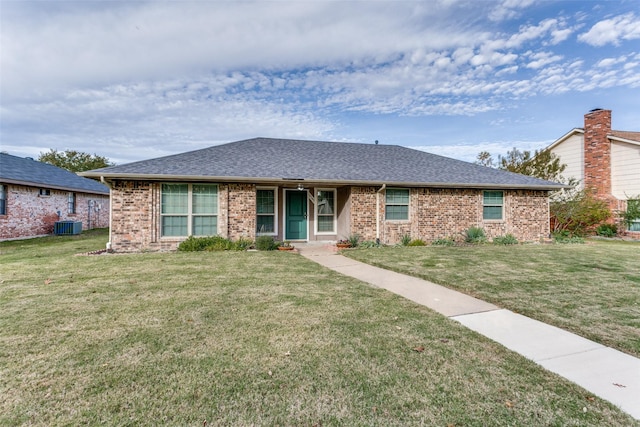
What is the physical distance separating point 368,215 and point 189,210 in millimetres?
6594

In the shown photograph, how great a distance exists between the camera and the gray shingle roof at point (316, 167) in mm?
10719

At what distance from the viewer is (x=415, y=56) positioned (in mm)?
12555

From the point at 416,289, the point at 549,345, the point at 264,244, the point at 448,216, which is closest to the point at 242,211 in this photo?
the point at 264,244

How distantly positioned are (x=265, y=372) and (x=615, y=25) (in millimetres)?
14022

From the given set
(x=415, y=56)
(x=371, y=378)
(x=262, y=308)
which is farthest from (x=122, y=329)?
(x=415, y=56)

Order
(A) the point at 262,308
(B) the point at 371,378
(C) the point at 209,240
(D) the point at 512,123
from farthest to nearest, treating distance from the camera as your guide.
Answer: (D) the point at 512,123 < (C) the point at 209,240 < (A) the point at 262,308 < (B) the point at 371,378

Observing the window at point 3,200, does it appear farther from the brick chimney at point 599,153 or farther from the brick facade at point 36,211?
A: the brick chimney at point 599,153

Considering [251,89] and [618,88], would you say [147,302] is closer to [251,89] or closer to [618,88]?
[251,89]

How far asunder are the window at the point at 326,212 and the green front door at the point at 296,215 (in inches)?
23.0

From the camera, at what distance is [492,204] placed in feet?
44.2

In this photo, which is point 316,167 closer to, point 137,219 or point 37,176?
Answer: point 137,219

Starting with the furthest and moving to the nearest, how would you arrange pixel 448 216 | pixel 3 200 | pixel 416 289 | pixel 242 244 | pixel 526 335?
1. pixel 3 200
2. pixel 448 216
3. pixel 242 244
4. pixel 416 289
5. pixel 526 335

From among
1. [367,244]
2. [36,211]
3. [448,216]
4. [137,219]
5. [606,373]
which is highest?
[36,211]

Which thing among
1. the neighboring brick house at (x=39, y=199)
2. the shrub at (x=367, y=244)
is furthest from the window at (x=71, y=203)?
the shrub at (x=367, y=244)
